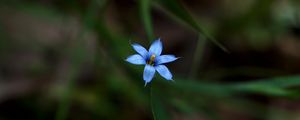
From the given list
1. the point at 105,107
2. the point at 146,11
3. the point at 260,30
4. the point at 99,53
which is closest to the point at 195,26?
the point at 146,11

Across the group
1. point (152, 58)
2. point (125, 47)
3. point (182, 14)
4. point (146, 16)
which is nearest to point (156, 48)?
point (152, 58)

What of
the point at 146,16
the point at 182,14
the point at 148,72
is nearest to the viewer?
the point at 148,72

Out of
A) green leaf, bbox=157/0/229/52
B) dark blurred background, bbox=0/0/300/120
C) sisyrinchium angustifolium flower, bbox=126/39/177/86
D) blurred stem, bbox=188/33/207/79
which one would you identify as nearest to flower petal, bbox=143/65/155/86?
sisyrinchium angustifolium flower, bbox=126/39/177/86

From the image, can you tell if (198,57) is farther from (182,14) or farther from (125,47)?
(182,14)

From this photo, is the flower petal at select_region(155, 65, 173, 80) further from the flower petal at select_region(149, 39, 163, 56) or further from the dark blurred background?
the dark blurred background

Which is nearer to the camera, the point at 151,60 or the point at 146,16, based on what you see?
the point at 151,60

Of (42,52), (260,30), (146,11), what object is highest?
(260,30)

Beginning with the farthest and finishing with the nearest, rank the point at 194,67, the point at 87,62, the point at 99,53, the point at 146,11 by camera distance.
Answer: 1. the point at 87,62
2. the point at 194,67
3. the point at 99,53
4. the point at 146,11

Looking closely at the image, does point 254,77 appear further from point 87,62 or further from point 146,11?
point 146,11
